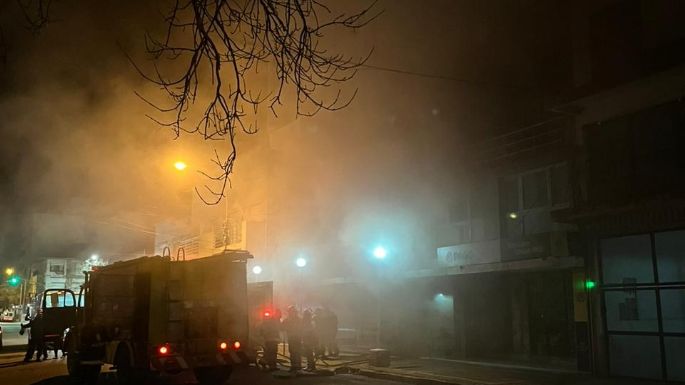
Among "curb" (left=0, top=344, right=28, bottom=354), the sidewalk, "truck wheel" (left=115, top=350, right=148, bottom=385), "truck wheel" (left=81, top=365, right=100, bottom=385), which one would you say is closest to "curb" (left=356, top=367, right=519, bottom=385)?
the sidewalk

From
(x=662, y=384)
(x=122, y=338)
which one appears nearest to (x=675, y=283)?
(x=662, y=384)

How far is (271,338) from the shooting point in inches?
501

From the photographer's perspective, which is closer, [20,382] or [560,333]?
[20,382]

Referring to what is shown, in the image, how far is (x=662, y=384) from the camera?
9570 millimetres

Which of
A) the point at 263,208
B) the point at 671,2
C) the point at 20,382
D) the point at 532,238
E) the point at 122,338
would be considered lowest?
the point at 20,382

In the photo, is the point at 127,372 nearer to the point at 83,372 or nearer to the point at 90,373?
the point at 90,373

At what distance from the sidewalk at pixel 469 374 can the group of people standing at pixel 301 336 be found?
0.72 meters

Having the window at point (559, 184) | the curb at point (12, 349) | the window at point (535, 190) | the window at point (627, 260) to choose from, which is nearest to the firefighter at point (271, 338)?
the window at point (535, 190)

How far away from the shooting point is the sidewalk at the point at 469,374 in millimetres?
10023

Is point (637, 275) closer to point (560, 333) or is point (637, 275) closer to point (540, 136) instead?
point (560, 333)

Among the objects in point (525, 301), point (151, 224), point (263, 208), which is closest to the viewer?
point (525, 301)

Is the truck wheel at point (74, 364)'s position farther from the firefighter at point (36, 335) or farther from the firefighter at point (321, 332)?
the firefighter at point (321, 332)

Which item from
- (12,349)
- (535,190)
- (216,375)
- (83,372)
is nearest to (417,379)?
(216,375)

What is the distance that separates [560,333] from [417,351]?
349cm
